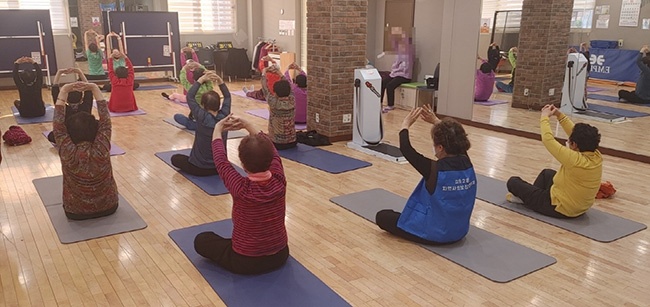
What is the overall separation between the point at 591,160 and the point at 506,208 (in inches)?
30.3

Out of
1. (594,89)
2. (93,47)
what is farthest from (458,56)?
(93,47)

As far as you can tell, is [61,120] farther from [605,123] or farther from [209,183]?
[605,123]

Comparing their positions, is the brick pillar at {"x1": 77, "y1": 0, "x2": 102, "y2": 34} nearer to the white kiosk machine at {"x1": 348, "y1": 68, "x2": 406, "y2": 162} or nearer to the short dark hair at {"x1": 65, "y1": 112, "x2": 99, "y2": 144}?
the white kiosk machine at {"x1": 348, "y1": 68, "x2": 406, "y2": 162}

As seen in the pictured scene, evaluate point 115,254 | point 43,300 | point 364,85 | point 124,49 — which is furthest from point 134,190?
point 124,49

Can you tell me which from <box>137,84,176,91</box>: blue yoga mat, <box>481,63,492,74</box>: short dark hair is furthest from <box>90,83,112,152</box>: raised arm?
<box>137,84,176,91</box>: blue yoga mat

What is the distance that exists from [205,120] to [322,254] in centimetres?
192

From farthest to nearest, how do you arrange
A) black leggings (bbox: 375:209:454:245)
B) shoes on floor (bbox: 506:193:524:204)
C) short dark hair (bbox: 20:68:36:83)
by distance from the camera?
short dark hair (bbox: 20:68:36:83), shoes on floor (bbox: 506:193:524:204), black leggings (bbox: 375:209:454:245)

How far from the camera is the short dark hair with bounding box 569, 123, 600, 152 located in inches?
142

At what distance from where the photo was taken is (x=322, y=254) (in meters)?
3.35

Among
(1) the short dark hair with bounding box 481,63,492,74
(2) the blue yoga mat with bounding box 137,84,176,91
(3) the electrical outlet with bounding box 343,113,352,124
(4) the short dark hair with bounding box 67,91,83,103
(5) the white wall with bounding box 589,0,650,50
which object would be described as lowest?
(2) the blue yoga mat with bounding box 137,84,176,91

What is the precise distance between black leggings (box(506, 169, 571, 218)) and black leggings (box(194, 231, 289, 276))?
2.04 metres

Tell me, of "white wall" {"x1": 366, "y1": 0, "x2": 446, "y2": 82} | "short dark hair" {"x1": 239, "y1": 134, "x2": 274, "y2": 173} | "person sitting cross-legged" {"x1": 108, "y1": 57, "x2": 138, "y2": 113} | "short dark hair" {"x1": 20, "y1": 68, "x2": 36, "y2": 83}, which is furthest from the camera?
"white wall" {"x1": 366, "y1": 0, "x2": 446, "y2": 82}

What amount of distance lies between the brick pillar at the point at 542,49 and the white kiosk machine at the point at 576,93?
9 centimetres

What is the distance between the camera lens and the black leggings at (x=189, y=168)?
486 cm
